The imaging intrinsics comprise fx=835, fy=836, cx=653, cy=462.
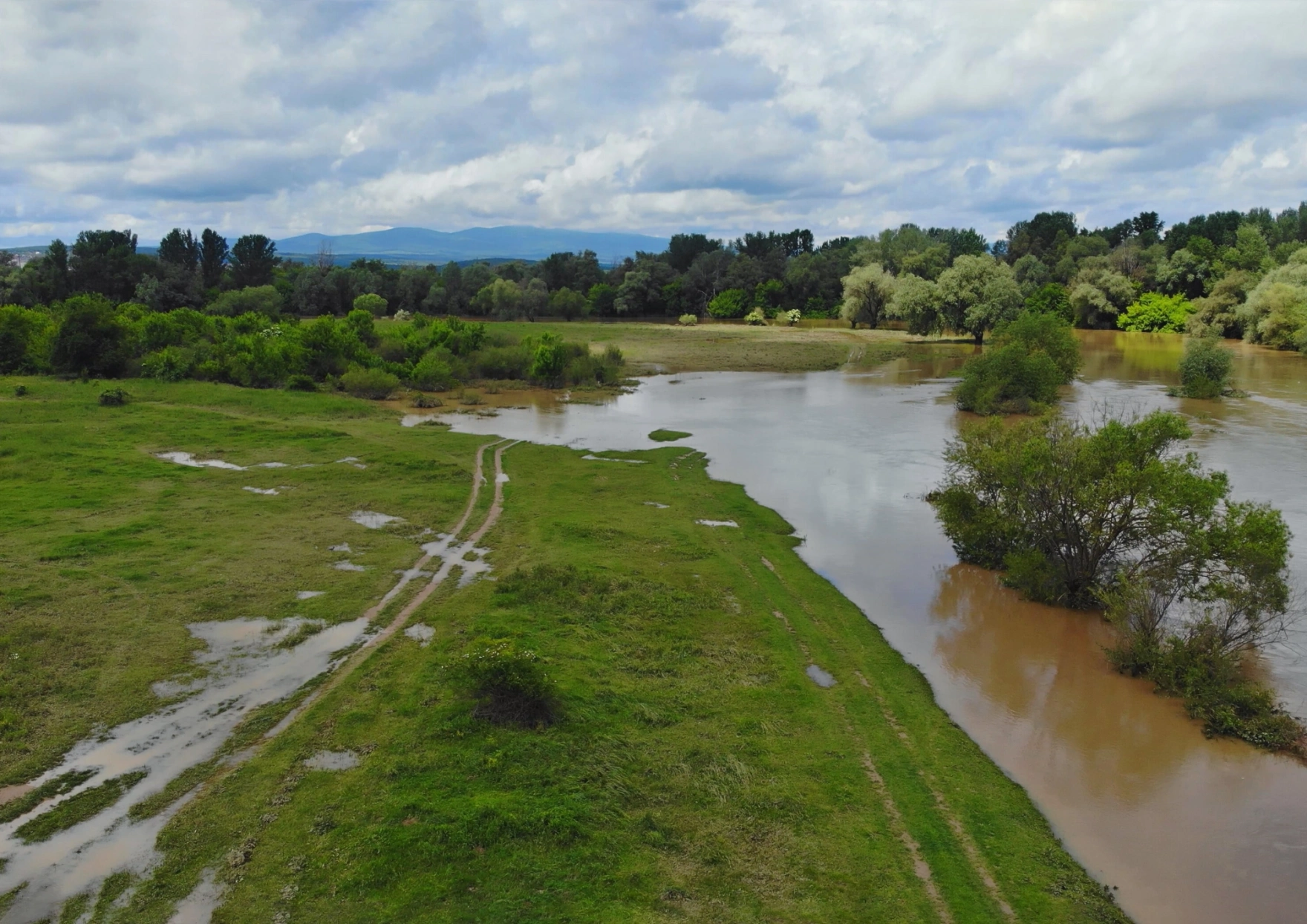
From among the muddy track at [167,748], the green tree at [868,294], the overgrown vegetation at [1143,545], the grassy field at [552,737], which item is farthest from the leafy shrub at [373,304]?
the overgrown vegetation at [1143,545]

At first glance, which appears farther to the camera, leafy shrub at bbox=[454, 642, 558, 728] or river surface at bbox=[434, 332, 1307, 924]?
leafy shrub at bbox=[454, 642, 558, 728]

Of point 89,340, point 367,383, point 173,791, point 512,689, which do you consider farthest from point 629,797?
point 89,340

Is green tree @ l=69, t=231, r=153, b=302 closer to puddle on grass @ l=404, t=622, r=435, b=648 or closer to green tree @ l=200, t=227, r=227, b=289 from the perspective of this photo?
green tree @ l=200, t=227, r=227, b=289

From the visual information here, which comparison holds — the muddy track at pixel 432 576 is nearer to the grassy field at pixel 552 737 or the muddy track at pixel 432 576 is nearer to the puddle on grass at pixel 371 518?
the grassy field at pixel 552 737

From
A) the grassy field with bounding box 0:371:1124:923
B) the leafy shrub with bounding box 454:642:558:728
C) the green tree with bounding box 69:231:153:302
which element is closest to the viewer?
the grassy field with bounding box 0:371:1124:923

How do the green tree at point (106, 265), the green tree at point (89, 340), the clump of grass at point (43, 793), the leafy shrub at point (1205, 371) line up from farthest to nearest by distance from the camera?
the green tree at point (106, 265), the leafy shrub at point (1205, 371), the green tree at point (89, 340), the clump of grass at point (43, 793)

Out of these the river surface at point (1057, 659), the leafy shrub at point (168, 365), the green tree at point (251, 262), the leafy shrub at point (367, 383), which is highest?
the green tree at point (251, 262)

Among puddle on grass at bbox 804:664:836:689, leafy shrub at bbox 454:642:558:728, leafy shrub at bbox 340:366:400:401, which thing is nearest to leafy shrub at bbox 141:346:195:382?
leafy shrub at bbox 340:366:400:401
